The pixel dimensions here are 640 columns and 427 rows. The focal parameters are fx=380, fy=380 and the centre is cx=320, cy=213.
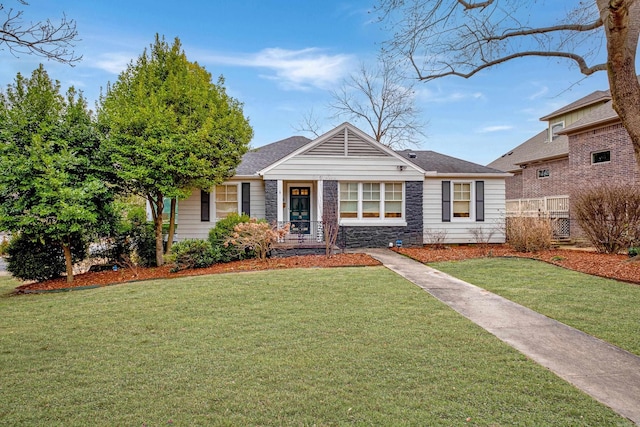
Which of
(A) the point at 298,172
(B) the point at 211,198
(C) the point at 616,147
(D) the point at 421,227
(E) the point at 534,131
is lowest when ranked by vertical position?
(D) the point at 421,227

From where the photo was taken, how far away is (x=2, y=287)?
36.0 feet

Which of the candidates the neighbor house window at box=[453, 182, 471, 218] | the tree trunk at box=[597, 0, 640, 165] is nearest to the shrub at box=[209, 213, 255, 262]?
the neighbor house window at box=[453, 182, 471, 218]

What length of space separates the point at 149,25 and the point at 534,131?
83.4 feet

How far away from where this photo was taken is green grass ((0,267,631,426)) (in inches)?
123

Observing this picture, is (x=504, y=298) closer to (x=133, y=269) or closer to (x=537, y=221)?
(x=537, y=221)

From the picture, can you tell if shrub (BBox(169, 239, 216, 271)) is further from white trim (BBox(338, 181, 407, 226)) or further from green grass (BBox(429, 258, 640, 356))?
green grass (BBox(429, 258, 640, 356))

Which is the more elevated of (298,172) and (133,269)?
(298,172)

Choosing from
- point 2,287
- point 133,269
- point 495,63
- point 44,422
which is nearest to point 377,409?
point 44,422

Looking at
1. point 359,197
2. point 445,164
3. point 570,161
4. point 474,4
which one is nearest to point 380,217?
point 359,197

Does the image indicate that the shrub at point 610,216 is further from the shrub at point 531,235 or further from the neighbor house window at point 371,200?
the neighbor house window at point 371,200

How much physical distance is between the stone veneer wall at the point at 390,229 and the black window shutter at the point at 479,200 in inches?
99.1

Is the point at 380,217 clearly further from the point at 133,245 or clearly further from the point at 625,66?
the point at 625,66

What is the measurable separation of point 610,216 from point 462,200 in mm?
5014

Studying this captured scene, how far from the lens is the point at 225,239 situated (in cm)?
1192
